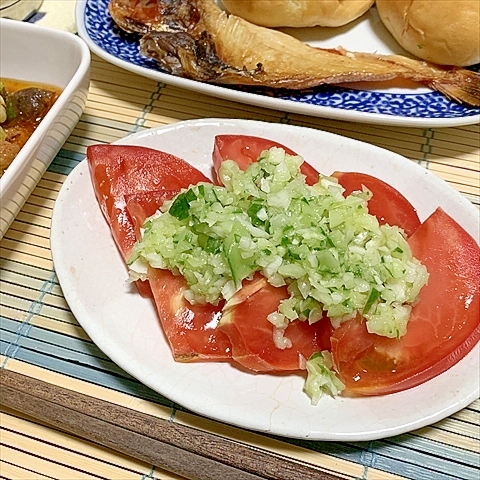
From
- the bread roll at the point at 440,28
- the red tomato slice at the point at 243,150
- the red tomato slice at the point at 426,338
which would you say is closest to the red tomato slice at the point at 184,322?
the red tomato slice at the point at 426,338

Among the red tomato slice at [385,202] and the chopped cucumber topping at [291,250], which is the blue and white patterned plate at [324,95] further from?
the chopped cucumber topping at [291,250]

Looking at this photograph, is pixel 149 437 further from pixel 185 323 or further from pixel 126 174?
A: pixel 126 174

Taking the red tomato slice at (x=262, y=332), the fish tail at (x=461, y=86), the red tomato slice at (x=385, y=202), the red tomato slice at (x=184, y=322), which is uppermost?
the fish tail at (x=461, y=86)

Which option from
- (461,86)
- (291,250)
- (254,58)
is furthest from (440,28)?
(291,250)

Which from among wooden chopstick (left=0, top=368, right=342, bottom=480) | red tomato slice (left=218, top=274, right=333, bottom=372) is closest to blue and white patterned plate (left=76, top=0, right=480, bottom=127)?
red tomato slice (left=218, top=274, right=333, bottom=372)

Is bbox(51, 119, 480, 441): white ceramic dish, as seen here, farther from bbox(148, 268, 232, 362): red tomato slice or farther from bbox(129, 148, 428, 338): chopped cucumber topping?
bbox(129, 148, 428, 338): chopped cucumber topping

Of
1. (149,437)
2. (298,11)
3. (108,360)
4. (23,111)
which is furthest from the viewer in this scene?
(298,11)
